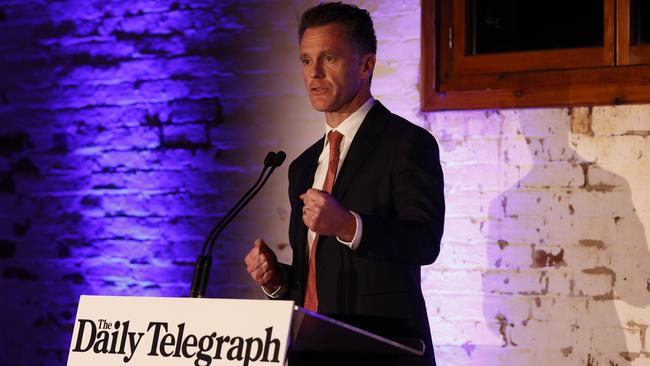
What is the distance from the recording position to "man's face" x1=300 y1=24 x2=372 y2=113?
2.33 metres

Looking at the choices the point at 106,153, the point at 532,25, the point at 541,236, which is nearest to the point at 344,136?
the point at 541,236

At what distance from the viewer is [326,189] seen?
225 centimetres

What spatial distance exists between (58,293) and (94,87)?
2.93 ft

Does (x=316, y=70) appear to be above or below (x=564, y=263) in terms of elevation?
above

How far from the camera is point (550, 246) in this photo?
9.84 ft

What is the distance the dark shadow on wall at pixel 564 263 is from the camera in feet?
9.50

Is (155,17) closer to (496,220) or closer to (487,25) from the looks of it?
(487,25)

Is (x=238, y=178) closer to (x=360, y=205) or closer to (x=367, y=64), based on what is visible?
(x=367, y=64)

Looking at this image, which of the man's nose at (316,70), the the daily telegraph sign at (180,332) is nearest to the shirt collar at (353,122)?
the man's nose at (316,70)

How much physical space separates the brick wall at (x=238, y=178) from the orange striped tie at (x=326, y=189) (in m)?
0.94

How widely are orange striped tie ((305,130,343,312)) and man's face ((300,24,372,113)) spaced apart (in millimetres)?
90

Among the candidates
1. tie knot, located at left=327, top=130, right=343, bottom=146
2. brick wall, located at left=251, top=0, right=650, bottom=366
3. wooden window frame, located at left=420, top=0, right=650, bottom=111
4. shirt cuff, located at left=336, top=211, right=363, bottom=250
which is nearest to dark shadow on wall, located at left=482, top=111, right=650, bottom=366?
brick wall, located at left=251, top=0, right=650, bottom=366

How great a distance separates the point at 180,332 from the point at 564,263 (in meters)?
1.72

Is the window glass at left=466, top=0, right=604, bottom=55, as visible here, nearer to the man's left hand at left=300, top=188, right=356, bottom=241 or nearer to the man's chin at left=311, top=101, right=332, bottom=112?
the man's chin at left=311, top=101, right=332, bottom=112
